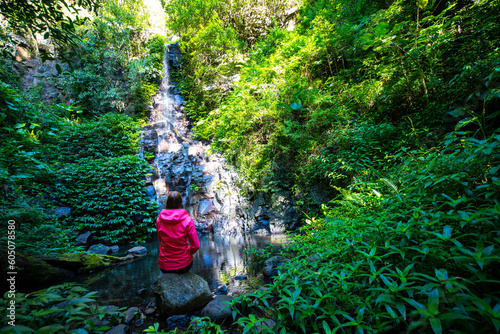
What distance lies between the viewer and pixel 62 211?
7402 millimetres

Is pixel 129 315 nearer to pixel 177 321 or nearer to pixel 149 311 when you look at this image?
pixel 149 311

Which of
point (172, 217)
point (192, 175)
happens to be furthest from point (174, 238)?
point (192, 175)

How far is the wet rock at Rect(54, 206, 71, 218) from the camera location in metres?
7.25

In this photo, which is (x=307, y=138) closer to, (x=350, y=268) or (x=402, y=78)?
(x=402, y=78)

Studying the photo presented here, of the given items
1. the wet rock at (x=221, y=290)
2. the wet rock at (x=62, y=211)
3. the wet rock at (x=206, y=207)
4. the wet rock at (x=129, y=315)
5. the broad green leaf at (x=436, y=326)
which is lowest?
the wet rock at (x=221, y=290)

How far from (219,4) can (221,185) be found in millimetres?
12237

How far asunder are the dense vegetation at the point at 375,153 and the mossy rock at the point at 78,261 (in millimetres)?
4627

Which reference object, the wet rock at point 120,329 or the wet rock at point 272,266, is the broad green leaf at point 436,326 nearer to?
the wet rock at point 272,266

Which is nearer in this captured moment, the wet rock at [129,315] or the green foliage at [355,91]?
the wet rock at [129,315]

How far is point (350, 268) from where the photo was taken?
1902mm

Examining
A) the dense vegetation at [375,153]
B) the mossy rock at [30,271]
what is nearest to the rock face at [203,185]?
the dense vegetation at [375,153]

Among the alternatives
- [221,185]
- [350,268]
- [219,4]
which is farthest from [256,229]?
[219,4]

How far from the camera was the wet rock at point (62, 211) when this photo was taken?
7.25m

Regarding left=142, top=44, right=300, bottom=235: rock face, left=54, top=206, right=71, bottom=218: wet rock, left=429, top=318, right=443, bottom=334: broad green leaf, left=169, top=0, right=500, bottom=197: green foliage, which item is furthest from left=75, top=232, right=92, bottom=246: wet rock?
left=429, top=318, right=443, bottom=334: broad green leaf
